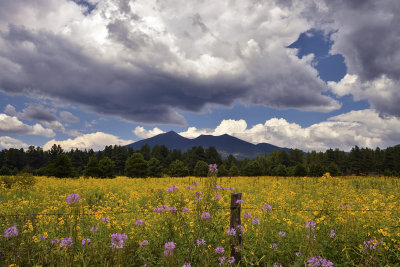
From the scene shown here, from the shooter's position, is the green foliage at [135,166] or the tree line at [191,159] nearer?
the green foliage at [135,166]

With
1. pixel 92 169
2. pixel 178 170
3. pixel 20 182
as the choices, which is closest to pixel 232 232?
pixel 20 182

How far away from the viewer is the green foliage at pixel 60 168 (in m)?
24.2

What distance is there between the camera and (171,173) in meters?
37.7

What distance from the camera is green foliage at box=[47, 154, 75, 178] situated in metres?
24.2

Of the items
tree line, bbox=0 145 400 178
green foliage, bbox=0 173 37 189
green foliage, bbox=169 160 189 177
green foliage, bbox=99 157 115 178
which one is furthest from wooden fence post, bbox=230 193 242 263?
tree line, bbox=0 145 400 178

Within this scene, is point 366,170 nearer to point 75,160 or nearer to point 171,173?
point 171,173

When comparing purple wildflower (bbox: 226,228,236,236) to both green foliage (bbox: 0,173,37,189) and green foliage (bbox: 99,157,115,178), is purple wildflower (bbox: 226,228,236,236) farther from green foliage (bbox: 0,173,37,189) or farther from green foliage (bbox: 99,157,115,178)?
green foliage (bbox: 99,157,115,178)

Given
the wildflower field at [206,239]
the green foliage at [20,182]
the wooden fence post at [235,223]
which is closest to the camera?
the wildflower field at [206,239]

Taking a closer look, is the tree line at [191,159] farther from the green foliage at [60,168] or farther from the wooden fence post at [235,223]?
the wooden fence post at [235,223]

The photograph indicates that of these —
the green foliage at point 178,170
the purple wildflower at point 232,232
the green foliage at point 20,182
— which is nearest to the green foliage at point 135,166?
the green foliage at point 178,170

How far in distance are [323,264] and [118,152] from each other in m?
66.3

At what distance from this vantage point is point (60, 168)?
79.8ft

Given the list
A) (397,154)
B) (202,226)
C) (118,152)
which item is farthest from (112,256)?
(397,154)

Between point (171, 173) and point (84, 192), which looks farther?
point (171, 173)
